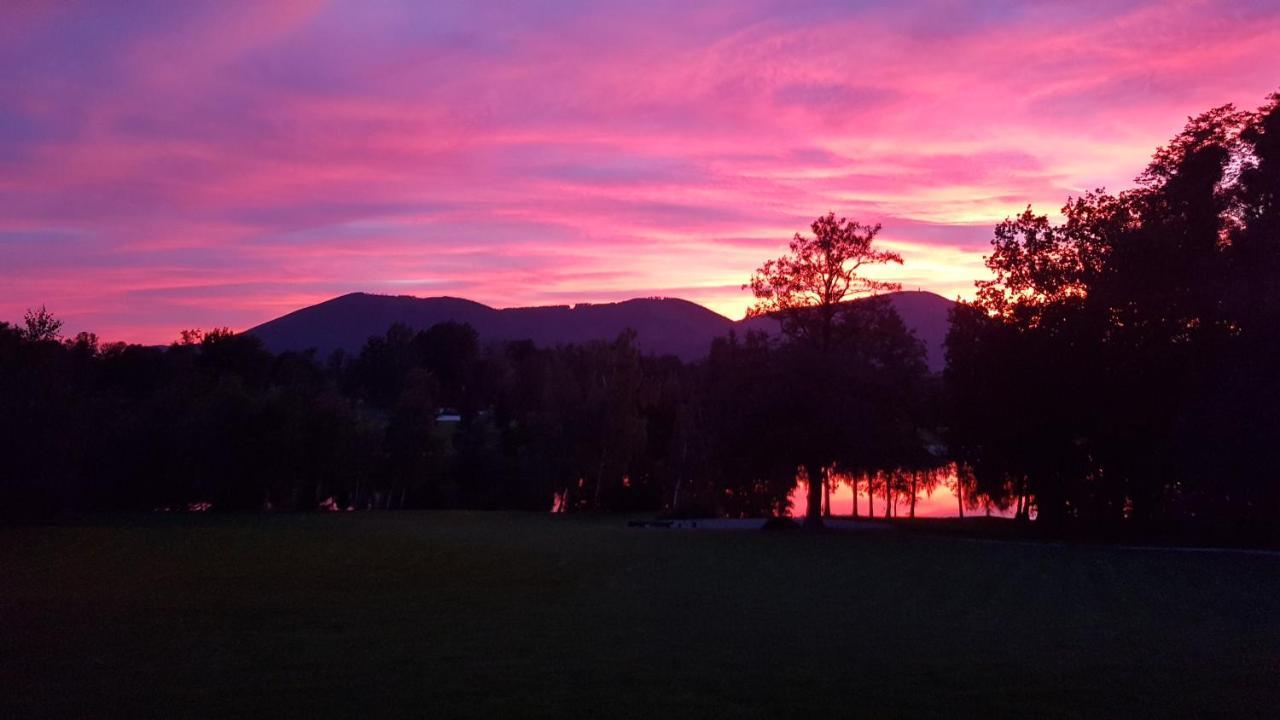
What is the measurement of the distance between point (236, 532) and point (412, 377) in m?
34.8

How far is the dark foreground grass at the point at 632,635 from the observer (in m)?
9.27

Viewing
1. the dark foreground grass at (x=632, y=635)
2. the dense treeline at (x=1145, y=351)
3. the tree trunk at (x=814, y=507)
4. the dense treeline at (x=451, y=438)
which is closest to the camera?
the dark foreground grass at (x=632, y=635)

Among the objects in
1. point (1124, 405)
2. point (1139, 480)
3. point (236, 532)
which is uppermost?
point (1124, 405)

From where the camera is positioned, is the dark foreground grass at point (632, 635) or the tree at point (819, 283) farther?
the tree at point (819, 283)

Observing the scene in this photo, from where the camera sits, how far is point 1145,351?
3369 cm

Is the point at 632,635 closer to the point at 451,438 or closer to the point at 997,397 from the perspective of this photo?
the point at 997,397

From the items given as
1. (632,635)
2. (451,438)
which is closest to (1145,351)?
(632,635)

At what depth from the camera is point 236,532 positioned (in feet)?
114

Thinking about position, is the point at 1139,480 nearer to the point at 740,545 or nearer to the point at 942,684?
the point at 740,545

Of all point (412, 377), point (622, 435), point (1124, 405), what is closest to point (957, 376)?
point (1124, 405)

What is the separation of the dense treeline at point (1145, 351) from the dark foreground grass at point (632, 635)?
669 cm

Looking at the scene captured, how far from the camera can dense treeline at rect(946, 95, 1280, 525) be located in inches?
1212

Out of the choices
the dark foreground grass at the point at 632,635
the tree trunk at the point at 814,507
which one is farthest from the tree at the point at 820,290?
the dark foreground grass at the point at 632,635

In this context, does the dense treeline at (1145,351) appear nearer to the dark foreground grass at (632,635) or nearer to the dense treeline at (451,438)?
the dense treeline at (451,438)
